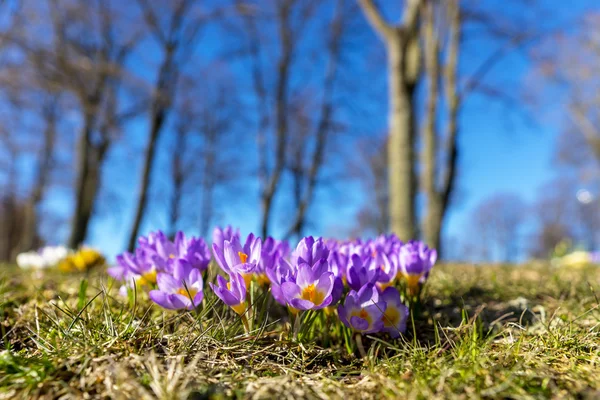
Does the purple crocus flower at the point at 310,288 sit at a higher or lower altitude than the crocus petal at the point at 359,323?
higher

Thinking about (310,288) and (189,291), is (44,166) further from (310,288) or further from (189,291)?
A: (310,288)

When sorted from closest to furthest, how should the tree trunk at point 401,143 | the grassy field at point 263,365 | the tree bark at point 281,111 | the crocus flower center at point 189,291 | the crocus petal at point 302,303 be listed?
the grassy field at point 263,365, the crocus petal at point 302,303, the crocus flower center at point 189,291, the tree trunk at point 401,143, the tree bark at point 281,111

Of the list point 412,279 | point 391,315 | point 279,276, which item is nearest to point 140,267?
point 279,276

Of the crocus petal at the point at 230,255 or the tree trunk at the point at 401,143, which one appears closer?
the crocus petal at the point at 230,255

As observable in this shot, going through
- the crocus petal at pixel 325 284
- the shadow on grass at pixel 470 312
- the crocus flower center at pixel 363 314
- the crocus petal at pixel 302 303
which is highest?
the crocus petal at pixel 325 284

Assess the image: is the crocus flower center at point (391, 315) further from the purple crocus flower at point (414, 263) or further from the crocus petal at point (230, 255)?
the crocus petal at point (230, 255)

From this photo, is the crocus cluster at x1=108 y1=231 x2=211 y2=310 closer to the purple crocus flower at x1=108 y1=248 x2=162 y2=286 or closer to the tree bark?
the purple crocus flower at x1=108 y1=248 x2=162 y2=286

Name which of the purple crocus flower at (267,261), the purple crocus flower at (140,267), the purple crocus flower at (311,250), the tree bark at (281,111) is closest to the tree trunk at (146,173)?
the tree bark at (281,111)

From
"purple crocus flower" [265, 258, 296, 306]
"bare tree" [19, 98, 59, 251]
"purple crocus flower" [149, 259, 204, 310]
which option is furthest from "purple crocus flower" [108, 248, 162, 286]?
"bare tree" [19, 98, 59, 251]
